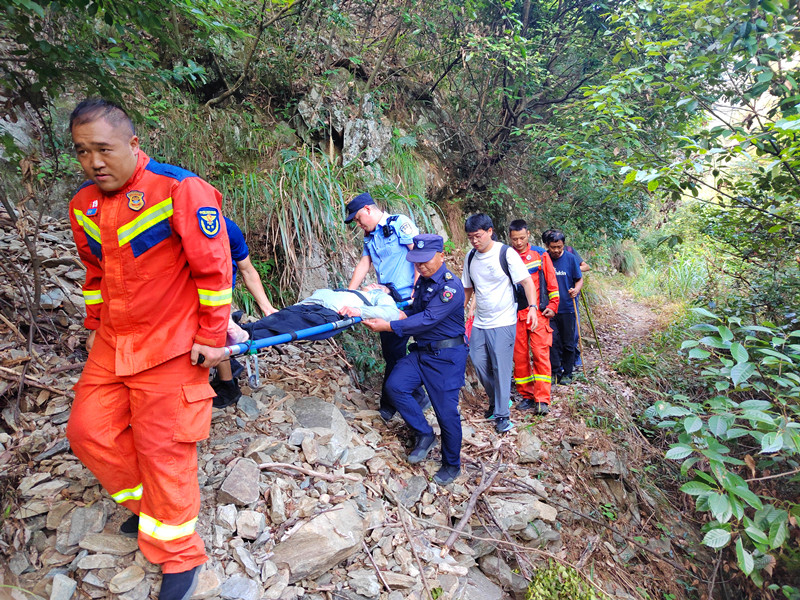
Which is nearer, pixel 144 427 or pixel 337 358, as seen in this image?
pixel 144 427

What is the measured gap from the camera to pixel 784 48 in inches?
138

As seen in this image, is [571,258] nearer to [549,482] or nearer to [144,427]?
[549,482]

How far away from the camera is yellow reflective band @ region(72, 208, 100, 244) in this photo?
1.98 metres

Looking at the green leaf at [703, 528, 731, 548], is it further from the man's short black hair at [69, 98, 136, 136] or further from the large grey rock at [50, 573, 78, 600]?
the man's short black hair at [69, 98, 136, 136]

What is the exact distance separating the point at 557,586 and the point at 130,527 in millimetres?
2556

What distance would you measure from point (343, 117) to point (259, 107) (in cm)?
115

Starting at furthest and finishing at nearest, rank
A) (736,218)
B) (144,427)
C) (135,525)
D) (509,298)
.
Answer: (736,218), (509,298), (135,525), (144,427)

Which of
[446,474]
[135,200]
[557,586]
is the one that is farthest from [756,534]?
[135,200]

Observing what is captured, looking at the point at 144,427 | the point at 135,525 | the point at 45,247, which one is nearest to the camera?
the point at 144,427

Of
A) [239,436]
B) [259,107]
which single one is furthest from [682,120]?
[239,436]

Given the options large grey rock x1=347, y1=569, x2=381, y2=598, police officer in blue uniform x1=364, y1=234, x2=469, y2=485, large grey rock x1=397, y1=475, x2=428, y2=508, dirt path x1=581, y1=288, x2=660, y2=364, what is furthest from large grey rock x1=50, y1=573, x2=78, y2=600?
dirt path x1=581, y1=288, x2=660, y2=364

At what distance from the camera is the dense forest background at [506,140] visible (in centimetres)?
284

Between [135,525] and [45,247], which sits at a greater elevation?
[45,247]

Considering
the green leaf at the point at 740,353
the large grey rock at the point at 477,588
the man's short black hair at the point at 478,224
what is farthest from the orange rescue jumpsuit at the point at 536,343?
the large grey rock at the point at 477,588
